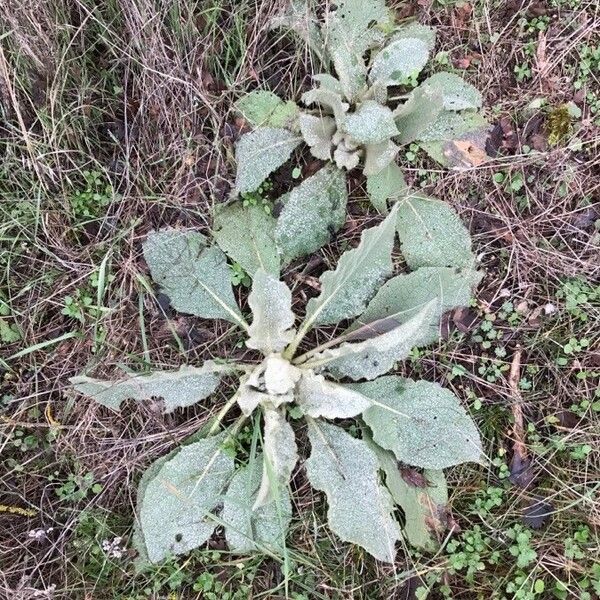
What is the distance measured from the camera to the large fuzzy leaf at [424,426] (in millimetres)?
2406

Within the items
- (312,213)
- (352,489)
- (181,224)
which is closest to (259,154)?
(312,213)

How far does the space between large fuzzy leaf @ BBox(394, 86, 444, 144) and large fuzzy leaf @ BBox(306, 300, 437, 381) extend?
634 mm

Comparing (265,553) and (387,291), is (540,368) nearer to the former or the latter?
(387,291)

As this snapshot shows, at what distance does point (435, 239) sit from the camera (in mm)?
2521

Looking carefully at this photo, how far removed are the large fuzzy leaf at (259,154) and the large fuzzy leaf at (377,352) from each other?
676 millimetres

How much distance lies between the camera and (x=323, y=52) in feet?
8.28

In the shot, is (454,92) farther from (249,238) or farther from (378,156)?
(249,238)

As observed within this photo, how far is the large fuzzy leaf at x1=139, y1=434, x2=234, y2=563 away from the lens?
7.94 feet

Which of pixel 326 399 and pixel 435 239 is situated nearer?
pixel 326 399

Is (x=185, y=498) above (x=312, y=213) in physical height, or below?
below

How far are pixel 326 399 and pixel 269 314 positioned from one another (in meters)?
0.35

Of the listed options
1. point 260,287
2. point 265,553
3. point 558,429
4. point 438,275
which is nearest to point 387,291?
point 438,275

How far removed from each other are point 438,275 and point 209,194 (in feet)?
2.92

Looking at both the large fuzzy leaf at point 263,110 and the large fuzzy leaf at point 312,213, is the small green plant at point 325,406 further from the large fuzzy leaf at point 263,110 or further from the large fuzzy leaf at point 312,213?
the large fuzzy leaf at point 263,110
